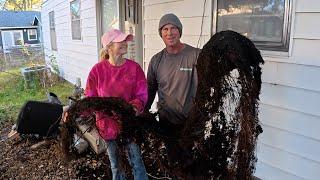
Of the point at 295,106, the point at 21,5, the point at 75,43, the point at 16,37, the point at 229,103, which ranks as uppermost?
the point at 21,5

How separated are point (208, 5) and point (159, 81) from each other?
4.31 feet

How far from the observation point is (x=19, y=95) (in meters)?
9.16

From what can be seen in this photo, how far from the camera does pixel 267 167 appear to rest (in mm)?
3004

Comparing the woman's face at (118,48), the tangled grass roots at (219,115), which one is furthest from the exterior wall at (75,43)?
the tangled grass roots at (219,115)

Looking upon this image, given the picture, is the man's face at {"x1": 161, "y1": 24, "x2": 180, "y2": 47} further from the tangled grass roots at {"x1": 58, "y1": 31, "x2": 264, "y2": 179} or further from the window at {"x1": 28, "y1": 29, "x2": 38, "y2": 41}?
the window at {"x1": 28, "y1": 29, "x2": 38, "y2": 41}

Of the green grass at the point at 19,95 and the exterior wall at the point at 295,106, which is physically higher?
the exterior wall at the point at 295,106

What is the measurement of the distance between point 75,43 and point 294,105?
7.39 m

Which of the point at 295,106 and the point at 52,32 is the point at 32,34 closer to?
the point at 52,32

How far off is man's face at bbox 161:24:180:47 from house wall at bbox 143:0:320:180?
95 cm

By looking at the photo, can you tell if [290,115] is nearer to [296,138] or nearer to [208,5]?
[296,138]

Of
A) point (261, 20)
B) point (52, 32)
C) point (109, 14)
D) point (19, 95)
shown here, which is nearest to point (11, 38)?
point (52, 32)

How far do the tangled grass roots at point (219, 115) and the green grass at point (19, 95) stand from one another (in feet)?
16.2

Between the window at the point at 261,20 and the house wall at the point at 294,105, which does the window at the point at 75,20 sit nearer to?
the window at the point at 261,20

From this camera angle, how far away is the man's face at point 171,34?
228 cm
